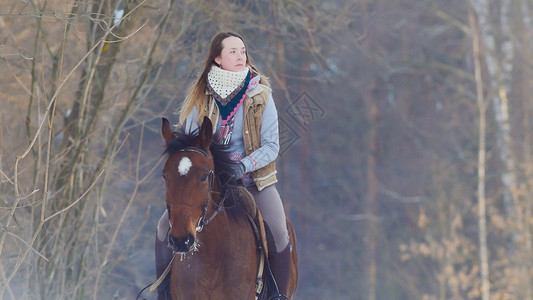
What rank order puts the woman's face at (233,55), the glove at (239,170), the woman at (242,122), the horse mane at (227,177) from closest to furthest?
1. the horse mane at (227,177)
2. the glove at (239,170)
3. the woman at (242,122)
4. the woman's face at (233,55)

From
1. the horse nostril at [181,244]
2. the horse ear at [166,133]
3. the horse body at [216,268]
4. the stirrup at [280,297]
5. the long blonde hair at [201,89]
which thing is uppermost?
the long blonde hair at [201,89]

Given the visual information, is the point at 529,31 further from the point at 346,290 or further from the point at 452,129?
the point at 346,290

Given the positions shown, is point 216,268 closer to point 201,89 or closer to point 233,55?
point 201,89

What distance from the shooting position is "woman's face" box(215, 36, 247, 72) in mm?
6168

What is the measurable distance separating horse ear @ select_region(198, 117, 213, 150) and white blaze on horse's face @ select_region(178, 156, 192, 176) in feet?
0.89

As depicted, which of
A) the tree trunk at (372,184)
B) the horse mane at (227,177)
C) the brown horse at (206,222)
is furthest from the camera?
the tree trunk at (372,184)

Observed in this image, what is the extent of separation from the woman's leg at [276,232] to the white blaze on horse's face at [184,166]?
944 mm

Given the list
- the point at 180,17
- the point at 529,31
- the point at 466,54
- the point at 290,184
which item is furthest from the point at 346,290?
the point at 180,17

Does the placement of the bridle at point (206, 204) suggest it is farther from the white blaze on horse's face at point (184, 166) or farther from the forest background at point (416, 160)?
the forest background at point (416, 160)

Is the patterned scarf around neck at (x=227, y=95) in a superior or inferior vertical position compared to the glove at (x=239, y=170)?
superior

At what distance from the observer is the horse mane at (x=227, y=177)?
5.58 m

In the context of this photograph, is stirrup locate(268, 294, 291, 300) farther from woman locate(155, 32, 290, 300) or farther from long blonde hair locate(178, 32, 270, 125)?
long blonde hair locate(178, 32, 270, 125)

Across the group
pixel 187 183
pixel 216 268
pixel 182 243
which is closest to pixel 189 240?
pixel 182 243

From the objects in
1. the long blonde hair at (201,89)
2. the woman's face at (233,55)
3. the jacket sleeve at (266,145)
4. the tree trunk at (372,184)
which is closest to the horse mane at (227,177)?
the jacket sleeve at (266,145)
